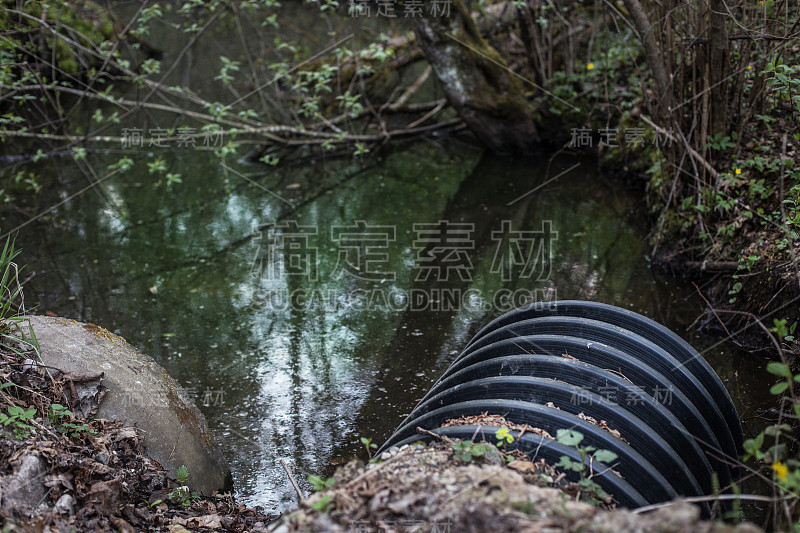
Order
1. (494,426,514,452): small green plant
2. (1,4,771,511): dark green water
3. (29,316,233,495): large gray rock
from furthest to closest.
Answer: (1,4,771,511): dark green water < (29,316,233,495): large gray rock < (494,426,514,452): small green plant

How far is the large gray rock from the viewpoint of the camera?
2.99 metres

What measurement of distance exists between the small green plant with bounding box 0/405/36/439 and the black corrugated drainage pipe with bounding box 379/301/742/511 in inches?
55.8

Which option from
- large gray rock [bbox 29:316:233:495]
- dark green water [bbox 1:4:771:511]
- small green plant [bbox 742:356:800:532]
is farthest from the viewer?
dark green water [bbox 1:4:771:511]

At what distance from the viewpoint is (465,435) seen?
2.27 metres

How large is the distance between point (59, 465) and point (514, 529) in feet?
5.88

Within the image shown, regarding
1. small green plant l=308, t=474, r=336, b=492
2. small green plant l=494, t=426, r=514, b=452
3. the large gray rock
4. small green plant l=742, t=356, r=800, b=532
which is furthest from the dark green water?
small green plant l=742, t=356, r=800, b=532

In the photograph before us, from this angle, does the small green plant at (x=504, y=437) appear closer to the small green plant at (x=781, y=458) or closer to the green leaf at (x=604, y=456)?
the green leaf at (x=604, y=456)

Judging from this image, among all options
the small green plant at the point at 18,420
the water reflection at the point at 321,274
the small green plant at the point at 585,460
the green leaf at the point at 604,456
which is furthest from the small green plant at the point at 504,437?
the small green plant at the point at 18,420

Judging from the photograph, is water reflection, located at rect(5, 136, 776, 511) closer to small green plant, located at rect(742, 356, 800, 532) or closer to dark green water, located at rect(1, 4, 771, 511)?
dark green water, located at rect(1, 4, 771, 511)

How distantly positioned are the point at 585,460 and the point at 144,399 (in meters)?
2.08

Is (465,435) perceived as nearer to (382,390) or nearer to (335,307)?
(382,390)

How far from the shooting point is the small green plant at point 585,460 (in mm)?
2029

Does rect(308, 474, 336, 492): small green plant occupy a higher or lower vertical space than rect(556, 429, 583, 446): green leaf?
lower

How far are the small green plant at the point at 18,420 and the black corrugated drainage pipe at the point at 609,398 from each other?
4.65ft
